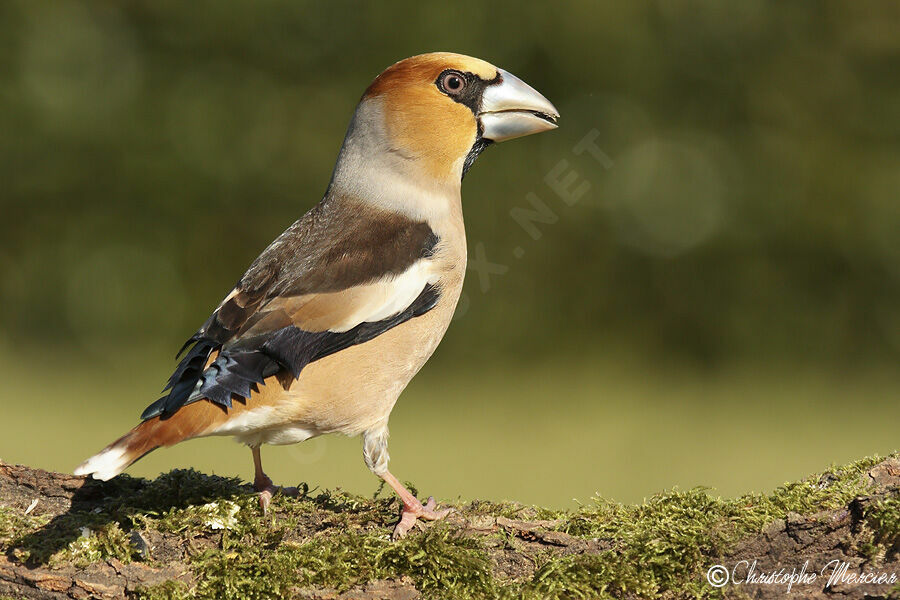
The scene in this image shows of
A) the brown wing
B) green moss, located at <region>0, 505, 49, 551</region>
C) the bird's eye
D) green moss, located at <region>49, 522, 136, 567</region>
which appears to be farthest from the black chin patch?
green moss, located at <region>0, 505, 49, 551</region>

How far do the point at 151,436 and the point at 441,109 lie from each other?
5.62 feet

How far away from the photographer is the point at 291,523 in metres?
3.52

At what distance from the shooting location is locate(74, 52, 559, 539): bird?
3426 millimetres

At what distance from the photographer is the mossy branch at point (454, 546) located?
3.19m

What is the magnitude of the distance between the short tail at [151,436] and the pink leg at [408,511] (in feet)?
2.28

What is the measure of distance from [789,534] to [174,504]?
2.09 m

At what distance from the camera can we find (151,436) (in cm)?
332

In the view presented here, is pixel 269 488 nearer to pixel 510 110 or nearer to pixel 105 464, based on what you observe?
pixel 105 464

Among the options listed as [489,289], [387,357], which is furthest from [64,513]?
[489,289]

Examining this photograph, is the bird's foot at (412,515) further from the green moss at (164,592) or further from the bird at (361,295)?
the green moss at (164,592)

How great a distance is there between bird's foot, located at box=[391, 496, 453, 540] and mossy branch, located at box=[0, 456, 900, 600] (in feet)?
0.16

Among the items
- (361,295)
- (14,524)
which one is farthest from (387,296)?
(14,524)

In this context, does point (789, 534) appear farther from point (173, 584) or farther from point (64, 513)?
point (64, 513)

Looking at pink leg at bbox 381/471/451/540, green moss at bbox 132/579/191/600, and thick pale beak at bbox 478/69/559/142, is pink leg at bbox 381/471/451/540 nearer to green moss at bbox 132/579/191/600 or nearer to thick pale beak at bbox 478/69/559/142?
green moss at bbox 132/579/191/600
